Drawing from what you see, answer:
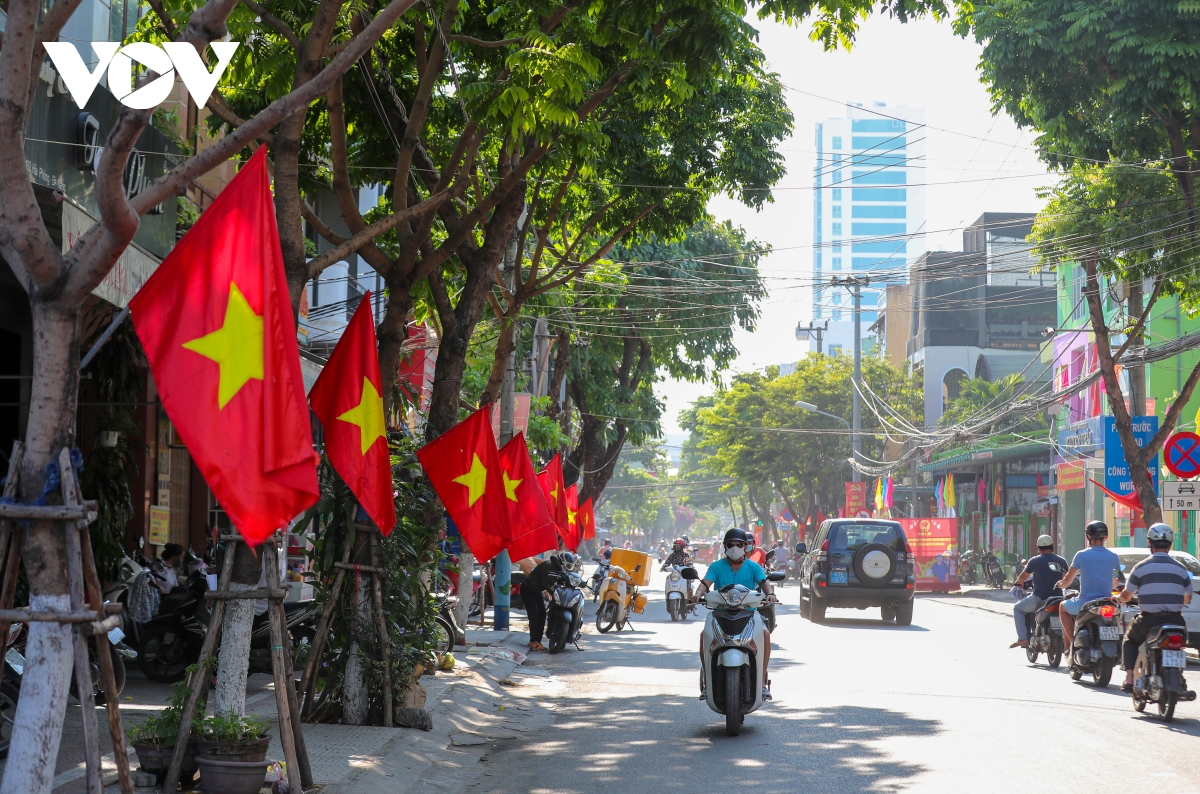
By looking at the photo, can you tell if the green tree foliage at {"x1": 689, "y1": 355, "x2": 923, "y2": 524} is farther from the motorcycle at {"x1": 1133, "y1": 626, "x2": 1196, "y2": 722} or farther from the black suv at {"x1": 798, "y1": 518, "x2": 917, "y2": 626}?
the motorcycle at {"x1": 1133, "y1": 626, "x2": 1196, "y2": 722}

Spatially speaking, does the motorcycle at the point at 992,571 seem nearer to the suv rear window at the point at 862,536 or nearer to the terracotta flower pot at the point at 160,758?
the suv rear window at the point at 862,536

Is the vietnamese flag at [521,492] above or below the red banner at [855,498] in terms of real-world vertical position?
below

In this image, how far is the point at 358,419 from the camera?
7.90 m

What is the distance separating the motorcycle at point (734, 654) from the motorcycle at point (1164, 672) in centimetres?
331

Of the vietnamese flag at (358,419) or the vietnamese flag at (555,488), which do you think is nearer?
the vietnamese flag at (358,419)

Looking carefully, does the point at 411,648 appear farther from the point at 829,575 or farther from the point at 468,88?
the point at 829,575

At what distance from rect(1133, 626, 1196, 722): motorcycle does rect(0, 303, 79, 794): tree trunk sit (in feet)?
28.4

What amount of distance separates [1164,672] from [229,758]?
7.60m

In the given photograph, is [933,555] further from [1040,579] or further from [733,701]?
[733,701]

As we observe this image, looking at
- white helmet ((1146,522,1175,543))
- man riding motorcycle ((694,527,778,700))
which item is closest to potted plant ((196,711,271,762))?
man riding motorcycle ((694,527,778,700))

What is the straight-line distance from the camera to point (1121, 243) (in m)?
20.3

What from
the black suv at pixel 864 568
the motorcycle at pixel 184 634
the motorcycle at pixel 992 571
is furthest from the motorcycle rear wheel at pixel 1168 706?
the motorcycle at pixel 992 571

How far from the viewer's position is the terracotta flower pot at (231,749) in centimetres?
654

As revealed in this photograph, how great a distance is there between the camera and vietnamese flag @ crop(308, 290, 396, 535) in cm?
783
